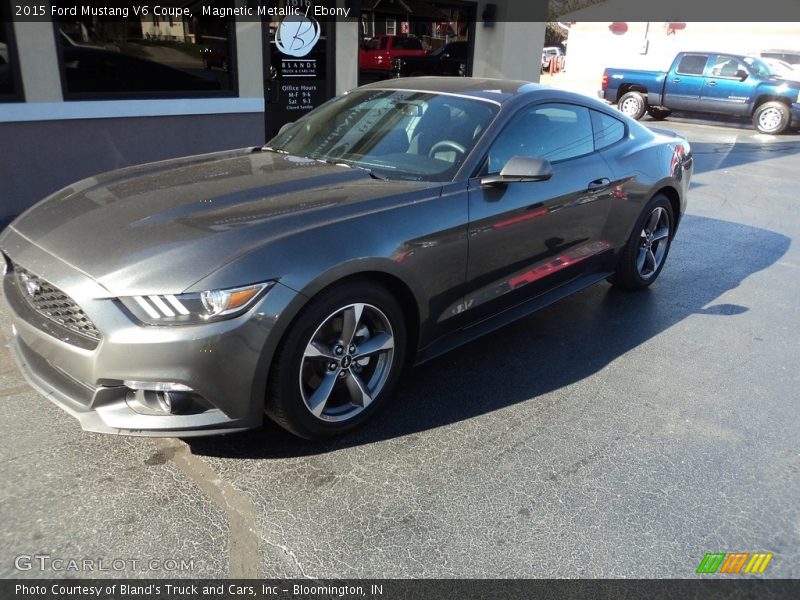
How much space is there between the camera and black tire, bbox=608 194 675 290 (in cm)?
504

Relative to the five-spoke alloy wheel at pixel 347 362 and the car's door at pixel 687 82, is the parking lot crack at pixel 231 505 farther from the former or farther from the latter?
the car's door at pixel 687 82

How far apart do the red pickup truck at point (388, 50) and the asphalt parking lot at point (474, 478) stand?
705 cm

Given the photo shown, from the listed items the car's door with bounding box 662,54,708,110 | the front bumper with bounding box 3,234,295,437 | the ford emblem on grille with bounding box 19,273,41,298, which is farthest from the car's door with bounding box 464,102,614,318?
the car's door with bounding box 662,54,708,110

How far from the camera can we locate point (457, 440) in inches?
128

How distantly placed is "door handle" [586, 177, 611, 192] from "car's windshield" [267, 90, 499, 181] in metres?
0.92

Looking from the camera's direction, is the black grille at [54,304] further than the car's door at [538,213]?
No

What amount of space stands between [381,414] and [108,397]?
136cm

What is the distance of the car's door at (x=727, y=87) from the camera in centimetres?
1655

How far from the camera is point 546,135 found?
4.17m

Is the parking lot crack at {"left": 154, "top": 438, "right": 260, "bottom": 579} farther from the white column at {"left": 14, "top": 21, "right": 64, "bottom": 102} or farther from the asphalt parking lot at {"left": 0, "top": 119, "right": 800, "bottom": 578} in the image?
the white column at {"left": 14, "top": 21, "right": 64, "bottom": 102}

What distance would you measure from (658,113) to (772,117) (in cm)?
308

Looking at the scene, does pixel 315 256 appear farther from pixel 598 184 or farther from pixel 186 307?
pixel 598 184

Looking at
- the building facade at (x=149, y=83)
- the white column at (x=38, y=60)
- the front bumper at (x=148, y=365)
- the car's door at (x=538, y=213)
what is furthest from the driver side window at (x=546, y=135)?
the white column at (x=38, y=60)

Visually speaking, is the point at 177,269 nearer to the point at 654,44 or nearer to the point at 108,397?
the point at 108,397
